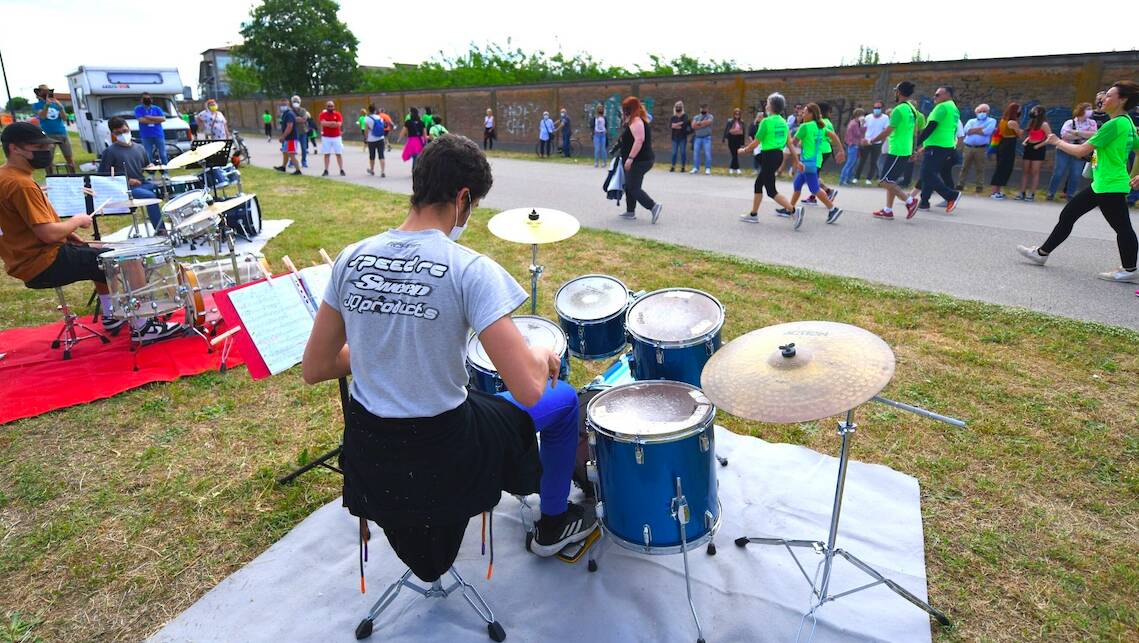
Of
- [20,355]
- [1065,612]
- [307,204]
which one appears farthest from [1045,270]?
[307,204]

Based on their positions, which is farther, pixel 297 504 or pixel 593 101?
pixel 593 101

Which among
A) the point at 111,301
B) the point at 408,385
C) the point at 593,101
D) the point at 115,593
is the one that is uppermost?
the point at 593,101

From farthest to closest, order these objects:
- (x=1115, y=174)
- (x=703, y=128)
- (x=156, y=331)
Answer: (x=703, y=128), (x=1115, y=174), (x=156, y=331)

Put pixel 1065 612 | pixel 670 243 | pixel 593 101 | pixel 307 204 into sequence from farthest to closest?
pixel 593 101
pixel 307 204
pixel 670 243
pixel 1065 612

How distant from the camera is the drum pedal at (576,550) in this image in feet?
9.74

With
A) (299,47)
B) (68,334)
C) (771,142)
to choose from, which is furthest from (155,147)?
(299,47)

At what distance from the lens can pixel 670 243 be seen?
858cm

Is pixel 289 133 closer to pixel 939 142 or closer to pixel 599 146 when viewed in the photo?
pixel 599 146

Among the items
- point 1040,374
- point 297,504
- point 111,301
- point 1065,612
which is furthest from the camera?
point 111,301

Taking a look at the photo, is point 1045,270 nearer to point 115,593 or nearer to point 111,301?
point 115,593

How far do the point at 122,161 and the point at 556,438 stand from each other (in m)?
9.26

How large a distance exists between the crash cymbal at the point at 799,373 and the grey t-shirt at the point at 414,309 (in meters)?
0.85

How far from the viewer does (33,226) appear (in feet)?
16.0

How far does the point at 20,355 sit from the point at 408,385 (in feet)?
17.6
